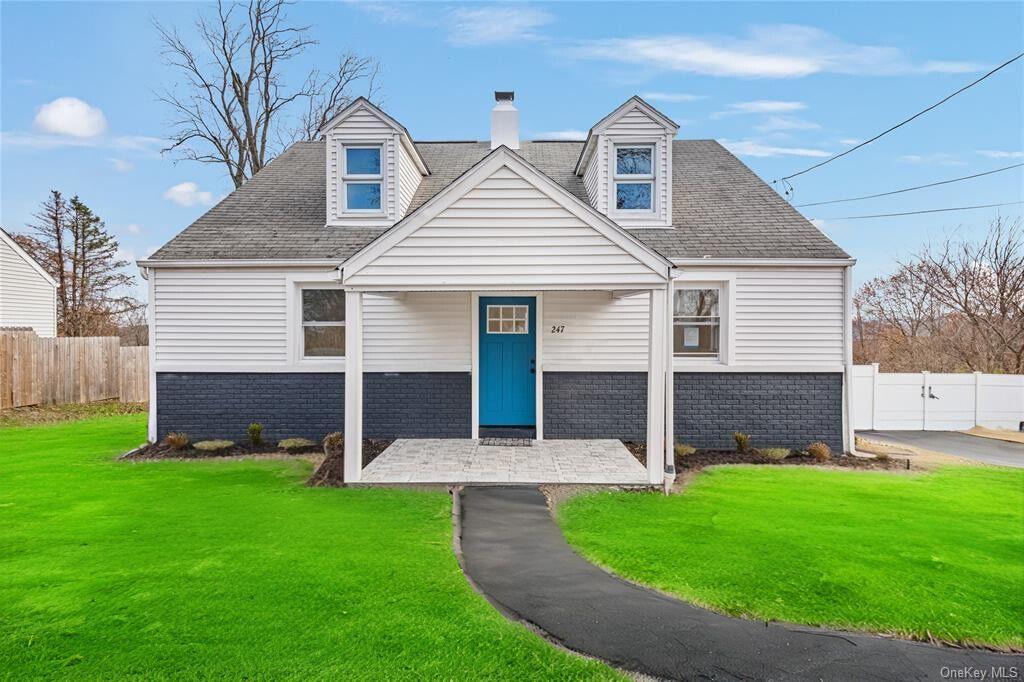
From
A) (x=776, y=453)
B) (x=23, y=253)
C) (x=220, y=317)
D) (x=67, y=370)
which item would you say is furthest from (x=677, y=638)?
(x=23, y=253)

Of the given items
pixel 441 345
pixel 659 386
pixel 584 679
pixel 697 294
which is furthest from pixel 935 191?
pixel 584 679

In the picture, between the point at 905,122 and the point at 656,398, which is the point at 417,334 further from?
the point at 905,122

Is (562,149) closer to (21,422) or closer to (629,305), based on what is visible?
(629,305)

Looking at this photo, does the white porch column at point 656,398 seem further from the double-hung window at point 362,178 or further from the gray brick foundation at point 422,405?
the double-hung window at point 362,178

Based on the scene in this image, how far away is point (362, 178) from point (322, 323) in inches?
116

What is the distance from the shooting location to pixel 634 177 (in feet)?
30.8

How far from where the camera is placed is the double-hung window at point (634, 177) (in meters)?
9.41

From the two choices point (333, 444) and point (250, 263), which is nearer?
point (333, 444)

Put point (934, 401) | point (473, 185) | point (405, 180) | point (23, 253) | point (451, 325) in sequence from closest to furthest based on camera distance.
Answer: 1. point (473, 185)
2. point (451, 325)
3. point (405, 180)
4. point (934, 401)
5. point (23, 253)

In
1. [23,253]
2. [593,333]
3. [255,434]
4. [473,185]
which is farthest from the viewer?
[23,253]

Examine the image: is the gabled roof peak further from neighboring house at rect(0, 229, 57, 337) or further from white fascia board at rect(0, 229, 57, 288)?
white fascia board at rect(0, 229, 57, 288)

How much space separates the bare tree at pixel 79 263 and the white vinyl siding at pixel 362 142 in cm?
2023

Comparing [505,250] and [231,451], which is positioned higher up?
[505,250]

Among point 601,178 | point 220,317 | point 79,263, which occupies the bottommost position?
point 220,317
